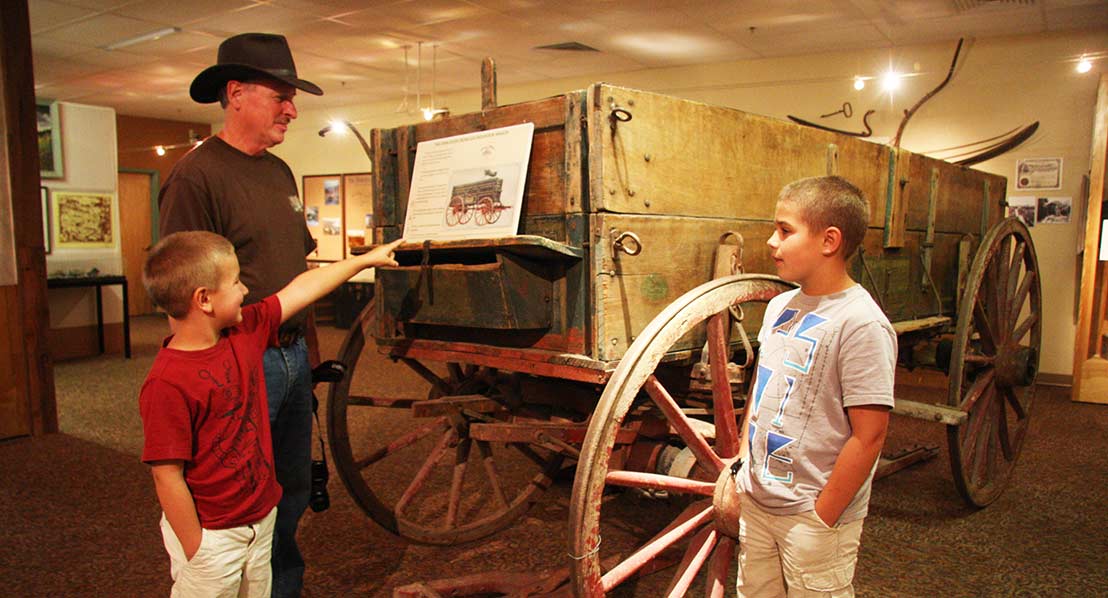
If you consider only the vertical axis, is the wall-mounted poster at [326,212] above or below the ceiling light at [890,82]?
below

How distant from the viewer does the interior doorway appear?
12.8 metres

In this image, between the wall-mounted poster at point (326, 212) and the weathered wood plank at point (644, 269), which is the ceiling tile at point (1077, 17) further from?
the wall-mounted poster at point (326, 212)

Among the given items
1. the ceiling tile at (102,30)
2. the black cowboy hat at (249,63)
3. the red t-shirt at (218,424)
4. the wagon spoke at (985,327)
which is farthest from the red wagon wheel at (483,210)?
the ceiling tile at (102,30)

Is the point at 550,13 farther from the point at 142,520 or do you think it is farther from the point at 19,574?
the point at 19,574

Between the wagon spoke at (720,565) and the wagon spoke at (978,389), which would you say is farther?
the wagon spoke at (978,389)

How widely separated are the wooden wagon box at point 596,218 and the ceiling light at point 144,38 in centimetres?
580

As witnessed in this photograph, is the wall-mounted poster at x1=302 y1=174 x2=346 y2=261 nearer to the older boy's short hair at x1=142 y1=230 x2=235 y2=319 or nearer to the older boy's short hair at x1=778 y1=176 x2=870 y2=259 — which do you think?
the older boy's short hair at x1=142 y1=230 x2=235 y2=319

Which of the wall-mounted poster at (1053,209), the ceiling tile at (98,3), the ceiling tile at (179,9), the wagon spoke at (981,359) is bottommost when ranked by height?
the wagon spoke at (981,359)

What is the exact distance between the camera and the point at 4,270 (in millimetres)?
4812

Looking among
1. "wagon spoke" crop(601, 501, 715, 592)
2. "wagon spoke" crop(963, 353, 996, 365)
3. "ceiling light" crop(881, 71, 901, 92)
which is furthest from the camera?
"ceiling light" crop(881, 71, 901, 92)

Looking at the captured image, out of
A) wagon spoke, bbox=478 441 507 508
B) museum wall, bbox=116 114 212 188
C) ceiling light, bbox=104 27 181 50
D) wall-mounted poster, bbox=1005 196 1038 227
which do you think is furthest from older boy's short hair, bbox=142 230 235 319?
museum wall, bbox=116 114 212 188

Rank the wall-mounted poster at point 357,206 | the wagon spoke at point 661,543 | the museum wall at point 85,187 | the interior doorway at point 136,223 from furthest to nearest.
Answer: the interior doorway at point 136,223
the wall-mounted poster at point 357,206
the museum wall at point 85,187
the wagon spoke at point 661,543

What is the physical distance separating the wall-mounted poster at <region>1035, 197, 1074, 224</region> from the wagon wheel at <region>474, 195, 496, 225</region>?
20.3ft

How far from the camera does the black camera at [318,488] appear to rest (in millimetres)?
2393
